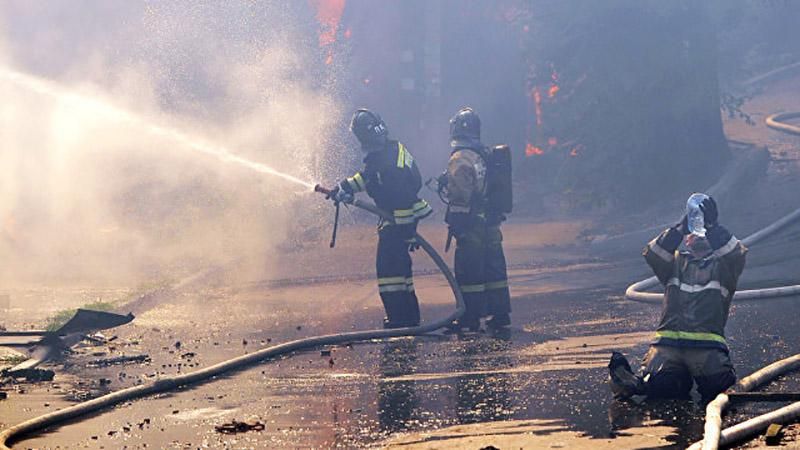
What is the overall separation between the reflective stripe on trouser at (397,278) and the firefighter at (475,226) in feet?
1.42

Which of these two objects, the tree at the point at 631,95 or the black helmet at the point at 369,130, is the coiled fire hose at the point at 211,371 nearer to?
the black helmet at the point at 369,130

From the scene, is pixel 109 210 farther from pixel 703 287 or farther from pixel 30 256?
pixel 703 287

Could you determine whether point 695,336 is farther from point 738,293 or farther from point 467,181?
point 467,181

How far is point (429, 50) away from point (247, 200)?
5.31 meters

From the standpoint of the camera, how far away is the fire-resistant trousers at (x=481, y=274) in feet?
39.4

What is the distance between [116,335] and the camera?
11961mm

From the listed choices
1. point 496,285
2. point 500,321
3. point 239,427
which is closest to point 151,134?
point 496,285

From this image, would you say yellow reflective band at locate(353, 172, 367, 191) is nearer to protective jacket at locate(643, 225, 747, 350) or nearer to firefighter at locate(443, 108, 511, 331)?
firefighter at locate(443, 108, 511, 331)

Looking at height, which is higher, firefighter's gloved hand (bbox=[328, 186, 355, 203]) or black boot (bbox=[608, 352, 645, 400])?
firefighter's gloved hand (bbox=[328, 186, 355, 203])

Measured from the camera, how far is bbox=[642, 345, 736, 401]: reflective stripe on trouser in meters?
7.65

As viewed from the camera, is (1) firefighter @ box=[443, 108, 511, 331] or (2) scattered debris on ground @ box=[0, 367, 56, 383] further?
(1) firefighter @ box=[443, 108, 511, 331]

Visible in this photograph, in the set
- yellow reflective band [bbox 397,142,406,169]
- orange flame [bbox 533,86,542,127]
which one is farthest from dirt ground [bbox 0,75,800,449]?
orange flame [bbox 533,86,542,127]

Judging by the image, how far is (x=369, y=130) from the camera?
12.0 m

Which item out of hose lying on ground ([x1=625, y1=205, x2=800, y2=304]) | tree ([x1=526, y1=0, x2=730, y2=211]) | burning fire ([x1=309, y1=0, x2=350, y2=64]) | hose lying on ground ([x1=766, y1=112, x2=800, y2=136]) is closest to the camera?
hose lying on ground ([x1=625, y1=205, x2=800, y2=304])
